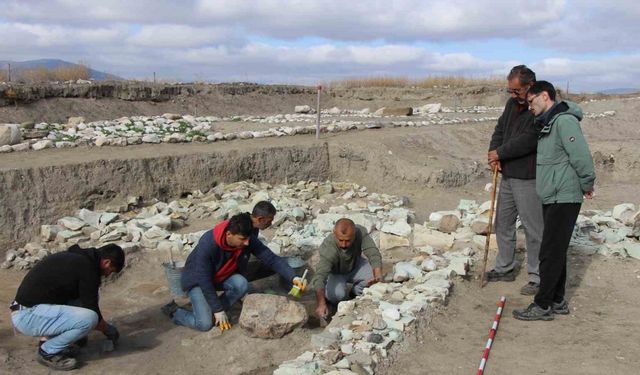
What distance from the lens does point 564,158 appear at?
4371 millimetres

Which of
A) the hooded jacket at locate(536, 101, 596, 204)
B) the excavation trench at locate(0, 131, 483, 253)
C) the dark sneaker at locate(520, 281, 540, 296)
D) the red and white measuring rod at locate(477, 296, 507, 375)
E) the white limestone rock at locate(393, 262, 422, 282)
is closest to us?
the red and white measuring rod at locate(477, 296, 507, 375)

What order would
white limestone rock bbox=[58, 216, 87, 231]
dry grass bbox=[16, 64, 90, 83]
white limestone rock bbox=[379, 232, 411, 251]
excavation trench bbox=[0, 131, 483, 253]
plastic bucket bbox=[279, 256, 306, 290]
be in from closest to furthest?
1. plastic bucket bbox=[279, 256, 306, 290]
2. white limestone rock bbox=[379, 232, 411, 251]
3. white limestone rock bbox=[58, 216, 87, 231]
4. excavation trench bbox=[0, 131, 483, 253]
5. dry grass bbox=[16, 64, 90, 83]

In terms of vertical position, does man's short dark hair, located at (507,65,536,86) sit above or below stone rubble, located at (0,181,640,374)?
above

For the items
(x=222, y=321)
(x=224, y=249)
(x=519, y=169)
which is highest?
(x=519, y=169)

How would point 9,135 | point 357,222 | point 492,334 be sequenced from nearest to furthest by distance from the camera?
point 492,334
point 357,222
point 9,135

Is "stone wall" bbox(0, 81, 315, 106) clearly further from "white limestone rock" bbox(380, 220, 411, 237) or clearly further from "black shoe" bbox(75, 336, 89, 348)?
"black shoe" bbox(75, 336, 89, 348)

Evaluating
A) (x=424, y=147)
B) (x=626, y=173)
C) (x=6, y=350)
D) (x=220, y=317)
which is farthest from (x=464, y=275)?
→ (x=626, y=173)

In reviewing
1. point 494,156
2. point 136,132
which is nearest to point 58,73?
point 136,132

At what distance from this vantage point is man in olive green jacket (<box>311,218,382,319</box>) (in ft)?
16.8

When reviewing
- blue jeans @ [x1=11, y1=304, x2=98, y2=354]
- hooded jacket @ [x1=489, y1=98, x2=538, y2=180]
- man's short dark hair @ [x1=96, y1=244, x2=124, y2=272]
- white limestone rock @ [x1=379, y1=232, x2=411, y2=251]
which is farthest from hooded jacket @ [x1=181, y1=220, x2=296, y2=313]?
hooded jacket @ [x1=489, y1=98, x2=538, y2=180]

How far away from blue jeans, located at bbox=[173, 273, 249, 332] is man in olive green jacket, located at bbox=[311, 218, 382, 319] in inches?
28.9

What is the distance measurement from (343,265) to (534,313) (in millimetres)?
1723

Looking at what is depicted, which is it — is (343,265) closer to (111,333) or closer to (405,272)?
(405,272)

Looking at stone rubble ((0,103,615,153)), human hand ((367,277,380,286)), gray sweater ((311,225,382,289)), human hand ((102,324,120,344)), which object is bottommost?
human hand ((102,324,120,344))
